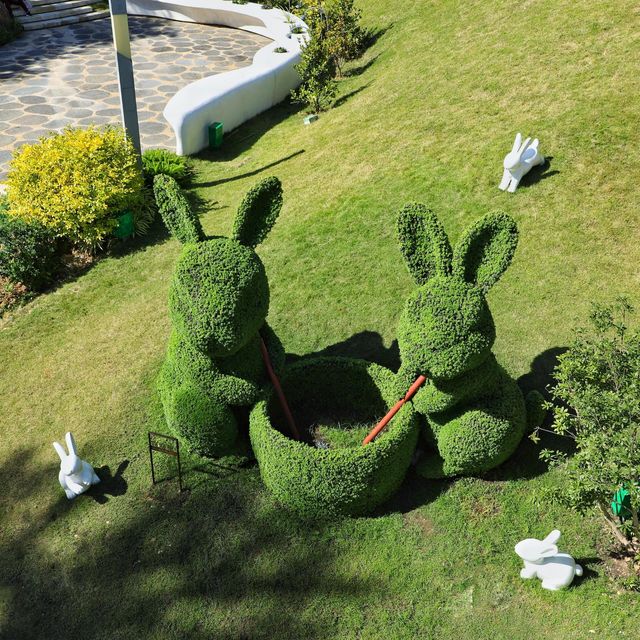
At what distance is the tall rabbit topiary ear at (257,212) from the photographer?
529 cm

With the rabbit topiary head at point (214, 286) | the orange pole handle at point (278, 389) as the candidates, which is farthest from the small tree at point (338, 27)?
the orange pole handle at point (278, 389)

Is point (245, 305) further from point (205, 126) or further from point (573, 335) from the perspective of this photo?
point (205, 126)

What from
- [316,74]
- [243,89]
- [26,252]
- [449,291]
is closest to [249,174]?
[243,89]

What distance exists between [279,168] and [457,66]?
362 centimetres

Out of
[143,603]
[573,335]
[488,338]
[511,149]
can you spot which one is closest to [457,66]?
[511,149]

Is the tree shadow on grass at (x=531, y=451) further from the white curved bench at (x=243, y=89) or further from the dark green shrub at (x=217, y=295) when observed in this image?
the white curved bench at (x=243, y=89)

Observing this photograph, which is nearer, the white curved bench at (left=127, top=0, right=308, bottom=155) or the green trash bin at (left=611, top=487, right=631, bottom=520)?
the green trash bin at (left=611, top=487, right=631, bottom=520)

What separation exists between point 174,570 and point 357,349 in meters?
2.91

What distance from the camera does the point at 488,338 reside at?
4.87 metres

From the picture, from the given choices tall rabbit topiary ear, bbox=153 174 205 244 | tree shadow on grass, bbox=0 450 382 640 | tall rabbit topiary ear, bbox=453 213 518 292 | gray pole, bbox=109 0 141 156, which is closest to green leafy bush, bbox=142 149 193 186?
gray pole, bbox=109 0 141 156

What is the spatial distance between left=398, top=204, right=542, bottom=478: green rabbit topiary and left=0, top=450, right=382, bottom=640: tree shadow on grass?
132cm

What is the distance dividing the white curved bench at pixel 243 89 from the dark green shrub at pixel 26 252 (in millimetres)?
3460

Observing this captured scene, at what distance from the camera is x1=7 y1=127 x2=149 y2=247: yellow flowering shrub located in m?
8.52

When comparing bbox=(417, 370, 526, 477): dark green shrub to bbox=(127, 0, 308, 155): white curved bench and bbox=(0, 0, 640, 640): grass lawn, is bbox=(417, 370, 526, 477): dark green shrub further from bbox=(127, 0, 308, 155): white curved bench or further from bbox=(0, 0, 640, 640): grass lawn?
bbox=(127, 0, 308, 155): white curved bench
